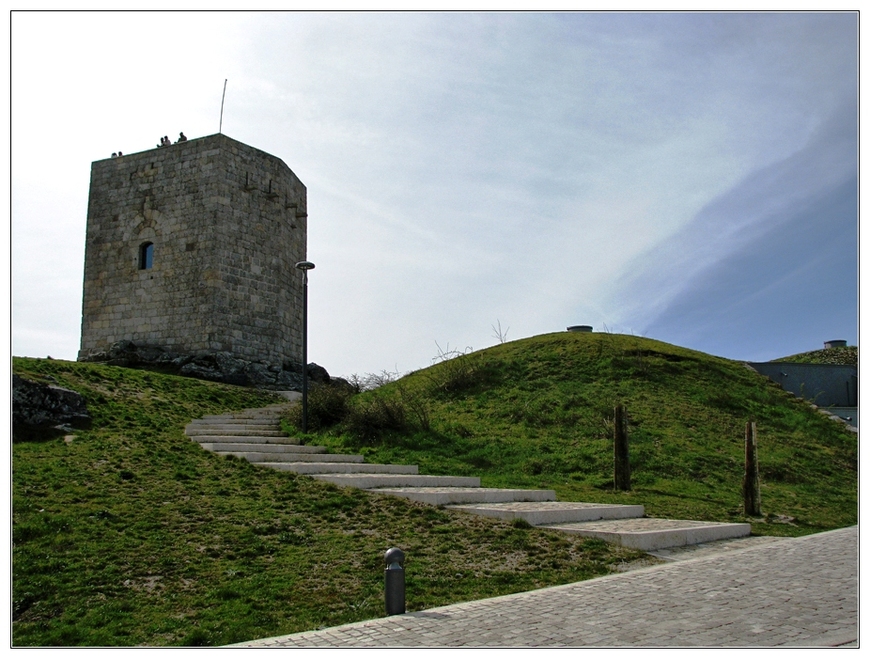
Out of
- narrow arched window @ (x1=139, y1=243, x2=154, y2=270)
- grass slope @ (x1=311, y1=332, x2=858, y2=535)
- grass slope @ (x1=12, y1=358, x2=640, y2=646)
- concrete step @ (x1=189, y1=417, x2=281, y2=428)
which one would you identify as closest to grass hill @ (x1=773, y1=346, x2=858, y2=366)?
grass slope @ (x1=311, y1=332, x2=858, y2=535)

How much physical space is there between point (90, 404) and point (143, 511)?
21.6ft

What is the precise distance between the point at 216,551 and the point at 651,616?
4438 mm

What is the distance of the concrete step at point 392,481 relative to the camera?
10.7 metres

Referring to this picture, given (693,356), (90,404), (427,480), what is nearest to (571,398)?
(693,356)

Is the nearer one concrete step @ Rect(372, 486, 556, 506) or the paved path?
the paved path

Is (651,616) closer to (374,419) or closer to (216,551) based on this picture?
(216,551)

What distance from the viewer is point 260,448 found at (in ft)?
42.9

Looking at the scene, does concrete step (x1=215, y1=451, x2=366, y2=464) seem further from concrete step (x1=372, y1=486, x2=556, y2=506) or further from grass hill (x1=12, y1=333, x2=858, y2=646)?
concrete step (x1=372, y1=486, x2=556, y2=506)

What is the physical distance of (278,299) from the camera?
25953 mm

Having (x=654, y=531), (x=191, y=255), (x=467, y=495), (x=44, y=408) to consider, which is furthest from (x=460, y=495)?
(x=191, y=255)

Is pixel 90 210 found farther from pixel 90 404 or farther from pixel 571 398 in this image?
pixel 571 398

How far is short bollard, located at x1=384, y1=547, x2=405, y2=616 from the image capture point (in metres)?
5.86

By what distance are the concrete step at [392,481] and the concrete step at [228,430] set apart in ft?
13.0

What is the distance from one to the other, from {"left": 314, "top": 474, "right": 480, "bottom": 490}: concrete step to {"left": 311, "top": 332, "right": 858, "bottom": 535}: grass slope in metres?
1.19
